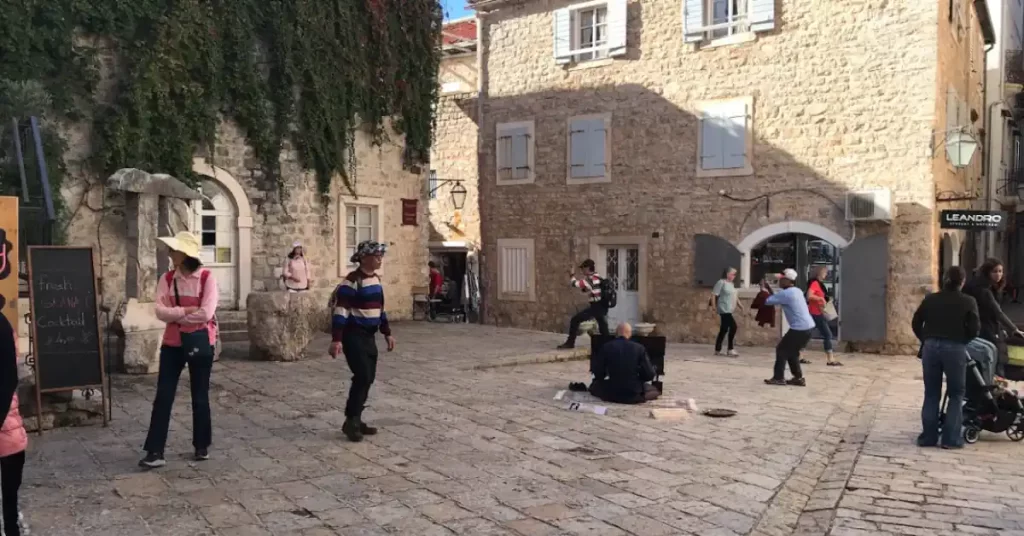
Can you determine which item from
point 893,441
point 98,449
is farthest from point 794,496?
point 98,449

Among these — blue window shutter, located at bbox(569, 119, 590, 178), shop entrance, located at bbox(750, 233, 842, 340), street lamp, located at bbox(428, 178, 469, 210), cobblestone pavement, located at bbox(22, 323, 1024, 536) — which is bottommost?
cobblestone pavement, located at bbox(22, 323, 1024, 536)

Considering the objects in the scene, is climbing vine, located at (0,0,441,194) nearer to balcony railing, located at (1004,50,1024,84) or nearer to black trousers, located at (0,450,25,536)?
black trousers, located at (0,450,25,536)

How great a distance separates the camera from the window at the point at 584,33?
18.3 meters

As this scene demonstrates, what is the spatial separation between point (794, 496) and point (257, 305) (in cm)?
778

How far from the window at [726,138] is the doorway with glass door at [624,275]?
2.43 meters

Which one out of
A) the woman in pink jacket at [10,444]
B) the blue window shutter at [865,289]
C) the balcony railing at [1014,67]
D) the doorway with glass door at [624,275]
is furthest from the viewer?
the balcony railing at [1014,67]

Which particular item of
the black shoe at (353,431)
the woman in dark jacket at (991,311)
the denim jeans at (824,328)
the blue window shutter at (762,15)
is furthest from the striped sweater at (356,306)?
the blue window shutter at (762,15)

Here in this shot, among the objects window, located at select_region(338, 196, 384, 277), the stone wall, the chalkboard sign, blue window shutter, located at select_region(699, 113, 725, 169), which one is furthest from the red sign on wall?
the chalkboard sign

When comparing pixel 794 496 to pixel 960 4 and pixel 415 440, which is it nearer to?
pixel 415 440

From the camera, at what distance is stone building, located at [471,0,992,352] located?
49.3 feet

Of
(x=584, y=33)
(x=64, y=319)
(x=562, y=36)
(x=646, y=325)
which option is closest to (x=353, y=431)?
(x=64, y=319)

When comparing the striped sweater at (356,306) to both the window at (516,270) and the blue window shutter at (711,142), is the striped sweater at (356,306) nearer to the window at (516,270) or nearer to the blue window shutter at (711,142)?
the blue window shutter at (711,142)

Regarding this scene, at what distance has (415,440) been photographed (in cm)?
702

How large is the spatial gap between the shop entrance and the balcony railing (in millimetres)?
12613
